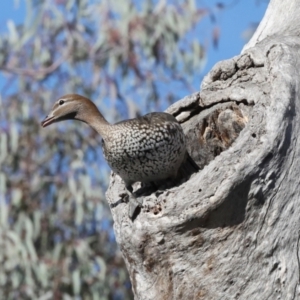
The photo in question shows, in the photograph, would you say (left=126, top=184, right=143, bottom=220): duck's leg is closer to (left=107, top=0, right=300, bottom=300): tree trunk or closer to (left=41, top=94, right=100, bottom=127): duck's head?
(left=107, top=0, right=300, bottom=300): tree trunk

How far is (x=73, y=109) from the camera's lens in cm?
564

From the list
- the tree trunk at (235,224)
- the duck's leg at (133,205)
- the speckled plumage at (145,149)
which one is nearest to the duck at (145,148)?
the speckled plumage at (145,149)

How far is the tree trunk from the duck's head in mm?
1090

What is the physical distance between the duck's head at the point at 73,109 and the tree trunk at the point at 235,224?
3.58 ft

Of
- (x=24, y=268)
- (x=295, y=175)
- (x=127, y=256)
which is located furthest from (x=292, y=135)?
(x=24, y=268)

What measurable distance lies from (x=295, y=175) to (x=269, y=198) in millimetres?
202

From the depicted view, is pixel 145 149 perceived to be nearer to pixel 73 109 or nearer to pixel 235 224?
pixel 73 109

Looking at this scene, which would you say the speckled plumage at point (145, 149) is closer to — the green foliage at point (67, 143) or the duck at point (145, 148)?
the duck at point (145, 148)

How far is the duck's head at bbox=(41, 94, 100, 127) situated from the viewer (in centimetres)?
560

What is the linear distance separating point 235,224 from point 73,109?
163 centimetres

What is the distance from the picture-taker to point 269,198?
449cm

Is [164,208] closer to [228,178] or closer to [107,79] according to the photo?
[228,178]

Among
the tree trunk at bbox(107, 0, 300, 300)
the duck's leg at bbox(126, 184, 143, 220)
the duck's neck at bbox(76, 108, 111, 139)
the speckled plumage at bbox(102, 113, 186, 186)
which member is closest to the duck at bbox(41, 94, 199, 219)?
the speckled plumage at bbox(102, 113, 186, 186)

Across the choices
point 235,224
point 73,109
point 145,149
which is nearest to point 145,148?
point 145,149
